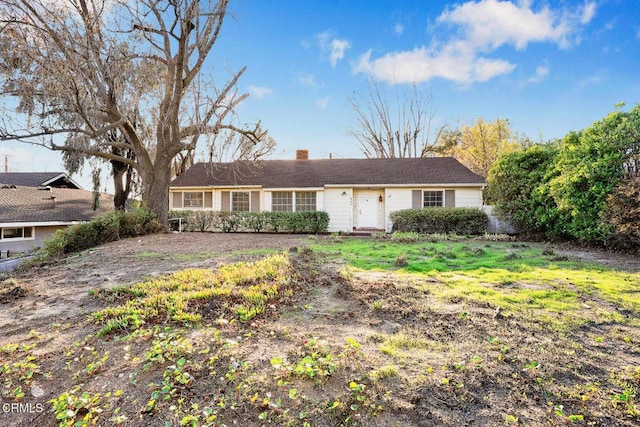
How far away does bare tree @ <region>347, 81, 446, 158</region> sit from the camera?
29500mm

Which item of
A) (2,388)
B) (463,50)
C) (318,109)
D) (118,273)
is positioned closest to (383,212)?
(318,109)

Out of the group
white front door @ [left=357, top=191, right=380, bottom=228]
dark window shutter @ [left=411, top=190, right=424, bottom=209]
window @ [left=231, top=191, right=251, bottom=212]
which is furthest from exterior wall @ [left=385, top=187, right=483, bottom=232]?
window @ [left=231, top=191, right=251, bottom=212]

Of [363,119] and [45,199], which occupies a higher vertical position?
[363,119]

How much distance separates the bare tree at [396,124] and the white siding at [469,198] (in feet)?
48.6

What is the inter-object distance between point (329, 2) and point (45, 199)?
2434cm

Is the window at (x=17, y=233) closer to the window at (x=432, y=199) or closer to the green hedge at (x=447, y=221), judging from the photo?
the green hedge at (x=447, y=221)

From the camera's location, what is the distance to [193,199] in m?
18.7

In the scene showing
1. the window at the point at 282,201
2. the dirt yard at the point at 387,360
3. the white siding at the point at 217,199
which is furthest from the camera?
the white siding at the point at 217,199

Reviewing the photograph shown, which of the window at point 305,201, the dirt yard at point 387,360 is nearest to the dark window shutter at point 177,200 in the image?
the window at point 305,201

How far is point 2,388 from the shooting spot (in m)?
2.48

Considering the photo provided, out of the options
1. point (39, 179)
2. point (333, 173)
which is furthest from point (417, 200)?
point (39, 179)

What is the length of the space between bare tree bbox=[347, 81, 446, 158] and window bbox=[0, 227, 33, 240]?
26.6 m

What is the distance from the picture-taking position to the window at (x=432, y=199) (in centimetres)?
1656

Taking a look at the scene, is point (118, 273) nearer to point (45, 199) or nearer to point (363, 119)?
point (45, 199)
